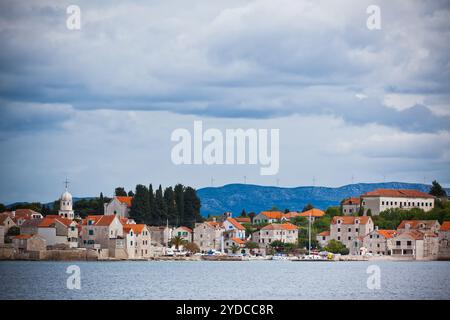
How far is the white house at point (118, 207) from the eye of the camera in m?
126

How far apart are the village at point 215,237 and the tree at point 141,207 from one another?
2.70 metres

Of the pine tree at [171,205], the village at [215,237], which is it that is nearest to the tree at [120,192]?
the village at [215,237]

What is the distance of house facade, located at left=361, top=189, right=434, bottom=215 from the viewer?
141000 mm

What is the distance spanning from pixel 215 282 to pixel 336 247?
4947 cm

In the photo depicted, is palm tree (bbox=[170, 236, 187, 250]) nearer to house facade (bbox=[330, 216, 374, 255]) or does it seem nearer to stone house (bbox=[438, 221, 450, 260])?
house facade (bbox=[330, 216, 374, 255])

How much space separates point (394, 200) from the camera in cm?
14350

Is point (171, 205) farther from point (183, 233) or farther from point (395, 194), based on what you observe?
point (395, 194)

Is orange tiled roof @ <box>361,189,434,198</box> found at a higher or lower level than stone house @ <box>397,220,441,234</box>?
higher

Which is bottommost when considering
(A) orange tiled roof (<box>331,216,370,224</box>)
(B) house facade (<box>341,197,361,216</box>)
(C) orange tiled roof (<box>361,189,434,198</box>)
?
(A) orange tiled roof (<box>331,216,370,224</box>)

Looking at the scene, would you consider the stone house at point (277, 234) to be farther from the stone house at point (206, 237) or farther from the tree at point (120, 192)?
the tree at point (120, 192)

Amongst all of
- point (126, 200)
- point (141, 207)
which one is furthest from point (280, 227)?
point (126, 200)

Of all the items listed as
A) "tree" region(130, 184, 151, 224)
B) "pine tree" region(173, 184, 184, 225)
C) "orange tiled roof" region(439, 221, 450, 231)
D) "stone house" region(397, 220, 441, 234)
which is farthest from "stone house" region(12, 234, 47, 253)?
"orange tiled roof" region(439, 221, 450, 231)

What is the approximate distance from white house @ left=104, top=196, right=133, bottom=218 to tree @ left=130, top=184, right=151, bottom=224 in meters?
3.08
